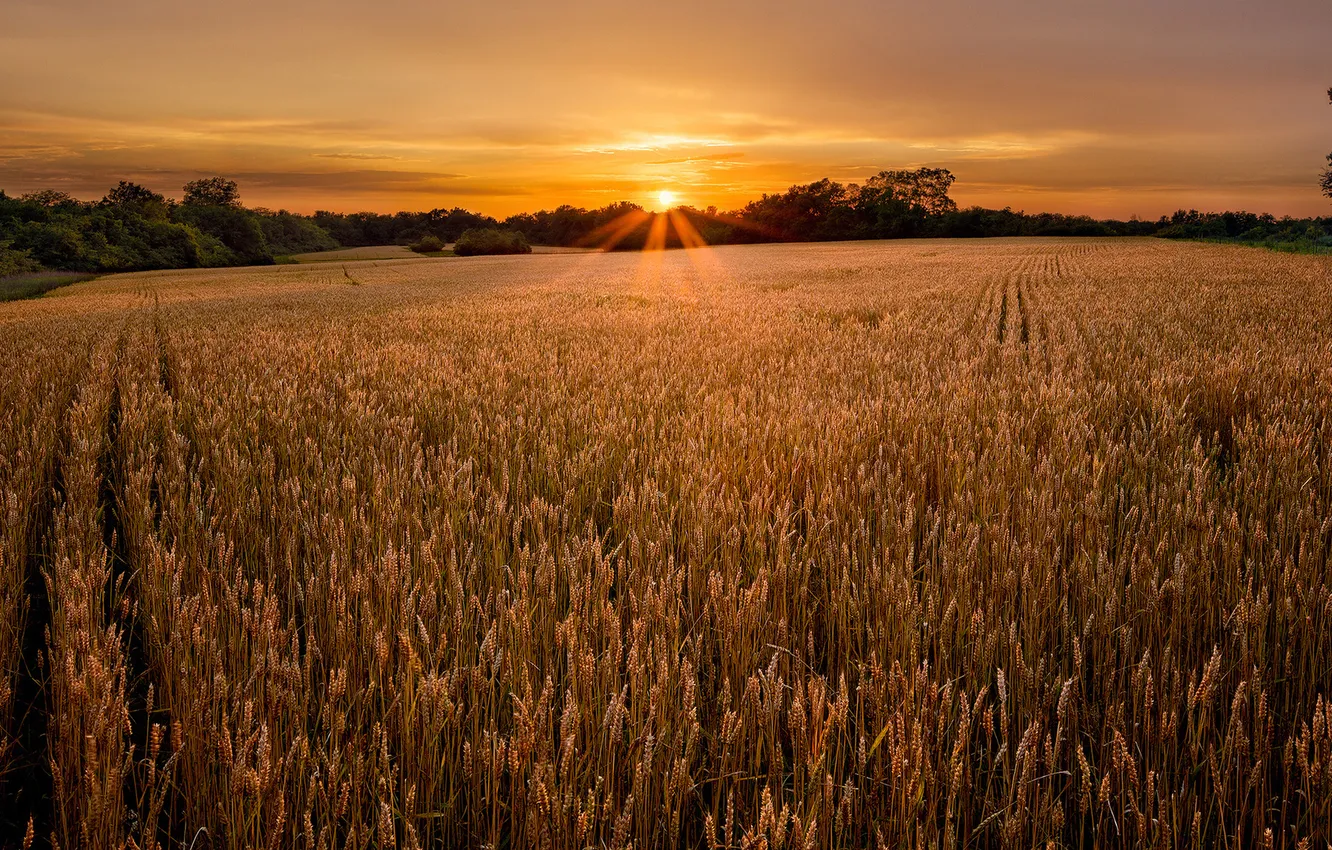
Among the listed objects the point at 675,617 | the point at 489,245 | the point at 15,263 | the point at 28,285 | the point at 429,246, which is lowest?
the point at 675,617

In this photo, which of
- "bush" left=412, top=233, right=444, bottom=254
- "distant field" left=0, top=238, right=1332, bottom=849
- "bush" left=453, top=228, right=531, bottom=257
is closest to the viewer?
"distant field" left=0, top=238, right=1332, bottom=849

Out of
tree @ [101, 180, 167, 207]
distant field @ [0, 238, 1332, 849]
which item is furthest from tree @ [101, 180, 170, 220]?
distant field @ [0, 238, 1332, 849]

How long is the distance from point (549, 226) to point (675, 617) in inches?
3985

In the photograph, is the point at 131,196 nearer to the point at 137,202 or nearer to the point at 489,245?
the point at 137,202

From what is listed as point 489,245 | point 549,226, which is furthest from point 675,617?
point 549,226

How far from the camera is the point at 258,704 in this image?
5.97 ft

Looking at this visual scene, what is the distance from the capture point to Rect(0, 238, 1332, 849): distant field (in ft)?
4.95

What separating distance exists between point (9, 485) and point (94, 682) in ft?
8.33

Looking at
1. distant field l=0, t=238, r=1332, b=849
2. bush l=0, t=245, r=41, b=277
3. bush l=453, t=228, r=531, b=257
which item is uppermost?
bush l=453, t=228, r=531, b=257

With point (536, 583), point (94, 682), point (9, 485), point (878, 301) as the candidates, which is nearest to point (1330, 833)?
point (536, 583)

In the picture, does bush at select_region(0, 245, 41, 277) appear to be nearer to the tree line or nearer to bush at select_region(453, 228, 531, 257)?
the tree line

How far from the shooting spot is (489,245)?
77.4 m

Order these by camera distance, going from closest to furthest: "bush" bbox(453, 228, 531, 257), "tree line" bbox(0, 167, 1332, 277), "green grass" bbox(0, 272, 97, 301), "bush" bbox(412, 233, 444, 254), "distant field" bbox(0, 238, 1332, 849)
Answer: "distant field" bbox(0, 238, 1332, 849), "green grass" bbox(0, 272, 97, 301), "tree line" bbox(0, 167, 1332, 277), "bush" bbox(453, 228, 531, 257), "bush" bbox(412, 233, 444, 254)

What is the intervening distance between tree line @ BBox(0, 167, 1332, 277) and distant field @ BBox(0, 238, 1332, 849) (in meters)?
70.7
